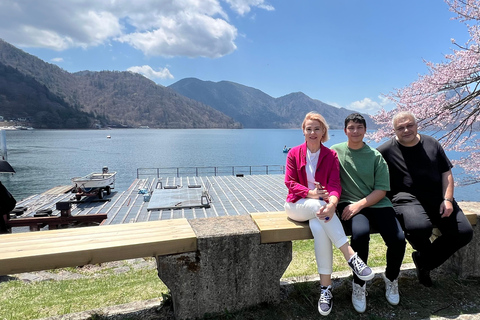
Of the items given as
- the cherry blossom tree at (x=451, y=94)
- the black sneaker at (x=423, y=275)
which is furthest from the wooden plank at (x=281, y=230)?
the cherry blossom tree at (x=451, y=94)

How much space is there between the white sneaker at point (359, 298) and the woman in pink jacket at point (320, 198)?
244 millimetres

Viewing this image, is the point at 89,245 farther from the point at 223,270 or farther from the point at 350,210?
the point at 350,210

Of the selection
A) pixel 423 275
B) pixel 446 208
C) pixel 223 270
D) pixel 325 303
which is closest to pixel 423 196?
pixel 446 208

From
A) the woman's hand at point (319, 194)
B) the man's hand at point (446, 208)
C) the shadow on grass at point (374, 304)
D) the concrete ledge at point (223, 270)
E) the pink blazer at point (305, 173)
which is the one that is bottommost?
the shadow on grass at point (374, 304)

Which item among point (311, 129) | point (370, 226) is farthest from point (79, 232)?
point (370, 226)

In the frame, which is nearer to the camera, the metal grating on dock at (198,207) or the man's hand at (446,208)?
the man's hand at (446,208)

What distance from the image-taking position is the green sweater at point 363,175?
9.22 feet

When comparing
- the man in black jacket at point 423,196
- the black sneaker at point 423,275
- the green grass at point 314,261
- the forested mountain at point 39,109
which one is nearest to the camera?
the man in black jacket at point 423,196

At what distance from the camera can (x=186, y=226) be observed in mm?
2498

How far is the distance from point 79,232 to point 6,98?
775 ft

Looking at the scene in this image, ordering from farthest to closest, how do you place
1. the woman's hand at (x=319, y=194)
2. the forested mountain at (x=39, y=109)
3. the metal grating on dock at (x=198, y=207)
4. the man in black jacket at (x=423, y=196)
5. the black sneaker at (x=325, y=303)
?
the forested mountain at (x=39, y=109) → the metal grating on dock at (x=198, y=207) → the man in black jacket at (x=423, y=196) → the woman's hand at (x=319, y=194) → the black sneaker at (x=325, y=303)

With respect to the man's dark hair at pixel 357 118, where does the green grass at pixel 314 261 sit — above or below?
below

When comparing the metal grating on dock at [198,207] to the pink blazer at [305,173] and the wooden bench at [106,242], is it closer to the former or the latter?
the pink blazer at [305,173]

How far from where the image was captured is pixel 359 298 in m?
2.54
